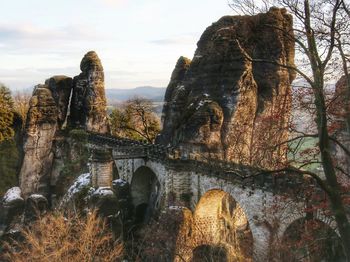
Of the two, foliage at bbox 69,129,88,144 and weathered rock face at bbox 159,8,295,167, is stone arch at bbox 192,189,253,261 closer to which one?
weathered rock face at bbox 159,8,295,167

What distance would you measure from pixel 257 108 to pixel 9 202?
23719 mm

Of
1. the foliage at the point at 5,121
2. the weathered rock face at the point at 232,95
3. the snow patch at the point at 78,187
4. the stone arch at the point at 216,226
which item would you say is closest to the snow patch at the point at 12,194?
the foliage at the point at 5,121

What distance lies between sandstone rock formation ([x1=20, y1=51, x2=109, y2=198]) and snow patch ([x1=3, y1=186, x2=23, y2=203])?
0.98m

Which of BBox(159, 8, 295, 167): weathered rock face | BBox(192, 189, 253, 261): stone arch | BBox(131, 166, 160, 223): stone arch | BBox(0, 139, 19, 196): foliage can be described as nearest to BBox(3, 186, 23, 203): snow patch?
BBox(0, 139, 19, 196): foliage


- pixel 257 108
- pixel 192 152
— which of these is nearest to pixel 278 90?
pixel 257 108

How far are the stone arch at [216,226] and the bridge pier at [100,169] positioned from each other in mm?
7750

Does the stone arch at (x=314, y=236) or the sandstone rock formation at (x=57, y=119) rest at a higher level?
the sandstone rock formation at (x=57, y=119)

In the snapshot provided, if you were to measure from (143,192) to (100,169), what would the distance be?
682 centimetres

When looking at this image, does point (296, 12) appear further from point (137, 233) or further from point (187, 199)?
point (137, 233)

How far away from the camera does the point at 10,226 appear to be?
128 ft

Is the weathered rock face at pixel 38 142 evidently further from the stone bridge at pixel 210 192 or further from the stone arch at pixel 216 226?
the stone arch at pixel 216 226

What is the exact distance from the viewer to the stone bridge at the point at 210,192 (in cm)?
2203

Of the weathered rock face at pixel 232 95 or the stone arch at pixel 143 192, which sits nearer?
the weathered rock face at pixel 232 95

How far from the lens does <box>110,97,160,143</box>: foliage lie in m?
57.9
